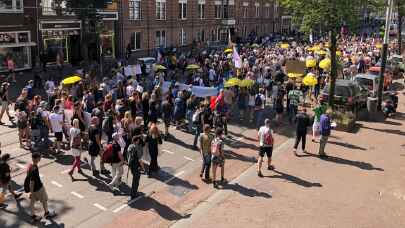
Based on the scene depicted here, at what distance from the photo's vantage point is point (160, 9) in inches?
1768

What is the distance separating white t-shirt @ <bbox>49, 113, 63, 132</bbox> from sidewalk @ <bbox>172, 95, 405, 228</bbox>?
5.60m

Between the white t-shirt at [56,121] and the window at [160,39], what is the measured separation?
3138 cm

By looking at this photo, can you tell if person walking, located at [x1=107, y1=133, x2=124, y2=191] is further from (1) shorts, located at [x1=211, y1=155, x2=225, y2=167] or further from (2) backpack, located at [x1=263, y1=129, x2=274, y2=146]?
(2) backpack, located at [x1=263, y1=129, x2=274, y2=146]

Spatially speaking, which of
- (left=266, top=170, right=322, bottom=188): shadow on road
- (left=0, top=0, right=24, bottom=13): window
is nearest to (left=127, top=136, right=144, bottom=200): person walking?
(left=266, top=170, right=322, bottom=188): shadow on road

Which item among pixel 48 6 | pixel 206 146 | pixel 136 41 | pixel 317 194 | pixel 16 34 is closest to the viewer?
pixel 317 194

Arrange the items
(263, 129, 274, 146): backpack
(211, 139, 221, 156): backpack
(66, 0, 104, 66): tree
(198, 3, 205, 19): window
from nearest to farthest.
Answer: (211, 139, 221, 156): backpack, (263, 129, 274, 146): backpack, (66, 0, 104, 66): tree, (198, 3, 205, 19): window

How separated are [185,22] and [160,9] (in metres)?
5.05

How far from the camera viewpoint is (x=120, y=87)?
1872cm

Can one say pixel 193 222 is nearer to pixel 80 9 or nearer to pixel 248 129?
pixel 248 129

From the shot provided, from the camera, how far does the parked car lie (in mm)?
20953

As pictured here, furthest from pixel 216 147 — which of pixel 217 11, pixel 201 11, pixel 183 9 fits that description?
pixel 217 11

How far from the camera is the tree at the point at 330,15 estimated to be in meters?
19.8

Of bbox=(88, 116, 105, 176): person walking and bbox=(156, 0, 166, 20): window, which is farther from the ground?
bbox=(156, 0, 166, 20): window

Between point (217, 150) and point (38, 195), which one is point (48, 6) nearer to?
point (217, 150)
